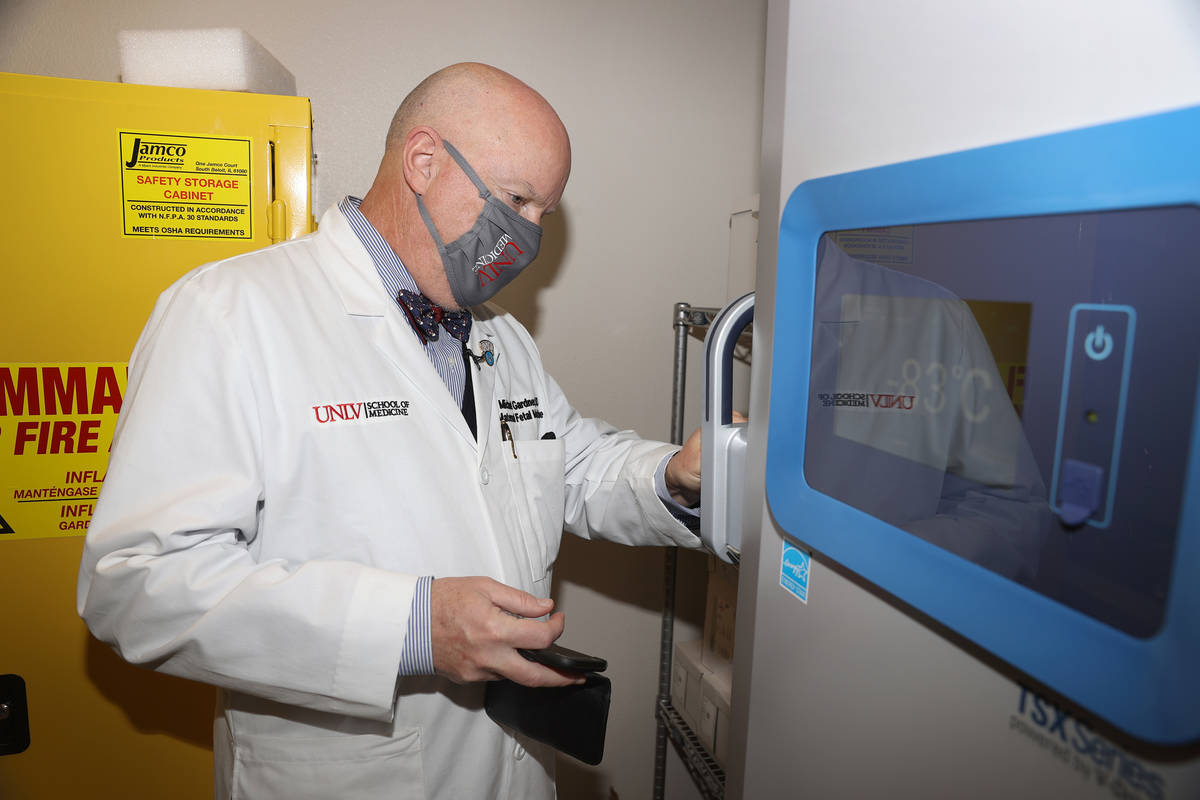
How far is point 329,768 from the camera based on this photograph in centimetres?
96

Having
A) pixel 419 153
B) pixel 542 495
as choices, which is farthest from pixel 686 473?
pixel 419 153

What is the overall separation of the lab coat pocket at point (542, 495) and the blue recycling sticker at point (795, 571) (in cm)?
54

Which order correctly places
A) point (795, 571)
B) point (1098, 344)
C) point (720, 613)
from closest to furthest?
point (1098, 344) < point (795, 571) < point (720, 613)

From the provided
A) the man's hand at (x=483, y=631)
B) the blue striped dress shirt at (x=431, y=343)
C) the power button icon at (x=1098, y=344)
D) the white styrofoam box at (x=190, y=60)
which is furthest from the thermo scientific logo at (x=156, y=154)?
the power button icon at (x=1098, y=344)

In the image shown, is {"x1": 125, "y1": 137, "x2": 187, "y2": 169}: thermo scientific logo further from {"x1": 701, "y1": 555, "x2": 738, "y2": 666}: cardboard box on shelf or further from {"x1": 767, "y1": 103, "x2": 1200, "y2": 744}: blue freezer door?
{"x1": 701, "y1": 555, "x2": 738, "y2": 666}: cardboard box on shelf

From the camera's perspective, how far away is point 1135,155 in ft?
1.18

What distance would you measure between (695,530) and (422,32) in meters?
→ 1.31

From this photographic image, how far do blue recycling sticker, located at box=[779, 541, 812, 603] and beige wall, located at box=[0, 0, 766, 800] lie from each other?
1222mm

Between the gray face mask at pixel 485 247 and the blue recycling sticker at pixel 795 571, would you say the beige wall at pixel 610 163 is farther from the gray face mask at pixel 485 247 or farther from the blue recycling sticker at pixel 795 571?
the blue recycling sticker at pixel 795 571

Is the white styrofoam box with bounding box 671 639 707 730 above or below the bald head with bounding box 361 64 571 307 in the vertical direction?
below

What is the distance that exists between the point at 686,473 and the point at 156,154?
1.04 metres

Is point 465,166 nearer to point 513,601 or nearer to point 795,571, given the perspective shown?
point 513,601

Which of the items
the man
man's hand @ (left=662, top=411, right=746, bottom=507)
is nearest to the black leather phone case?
the man

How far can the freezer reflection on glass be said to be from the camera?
15.4 inches
